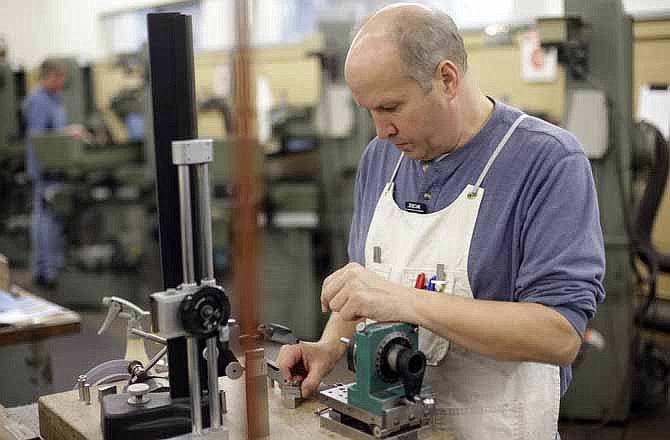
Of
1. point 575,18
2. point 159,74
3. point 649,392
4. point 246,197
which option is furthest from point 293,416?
point 649,392

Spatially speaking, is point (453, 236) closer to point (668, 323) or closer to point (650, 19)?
point (668, 323)

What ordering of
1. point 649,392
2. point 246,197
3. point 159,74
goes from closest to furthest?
point 246,197 < point 159,74 < point 649,392

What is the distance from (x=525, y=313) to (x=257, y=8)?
770 millimetres

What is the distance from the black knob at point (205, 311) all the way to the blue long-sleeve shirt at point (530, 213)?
1.43ft

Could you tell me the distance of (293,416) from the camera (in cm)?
121

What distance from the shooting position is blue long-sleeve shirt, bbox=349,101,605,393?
1142mm

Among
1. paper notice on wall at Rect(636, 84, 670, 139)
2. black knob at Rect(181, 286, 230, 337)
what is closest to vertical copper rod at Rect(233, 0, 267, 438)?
black knob at Rect(181, 286, 230, 337)

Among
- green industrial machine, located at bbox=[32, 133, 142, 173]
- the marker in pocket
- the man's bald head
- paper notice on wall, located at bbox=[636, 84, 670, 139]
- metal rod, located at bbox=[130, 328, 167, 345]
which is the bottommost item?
metal rod, located at bbox=[130, 328, 167, 345]

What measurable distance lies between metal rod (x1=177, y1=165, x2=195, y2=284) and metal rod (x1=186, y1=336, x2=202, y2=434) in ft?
0.28

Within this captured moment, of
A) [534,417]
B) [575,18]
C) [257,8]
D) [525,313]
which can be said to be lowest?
[534,417]

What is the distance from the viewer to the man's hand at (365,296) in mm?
1105

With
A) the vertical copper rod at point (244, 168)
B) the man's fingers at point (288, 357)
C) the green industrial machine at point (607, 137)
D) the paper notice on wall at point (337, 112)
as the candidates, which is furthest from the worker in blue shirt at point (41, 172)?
the vertical copper rod at point (244, 168)

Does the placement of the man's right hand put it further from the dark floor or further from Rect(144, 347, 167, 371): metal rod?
Rect(144, 347, 167, 371): metal rod

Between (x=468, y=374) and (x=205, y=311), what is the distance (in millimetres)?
495
